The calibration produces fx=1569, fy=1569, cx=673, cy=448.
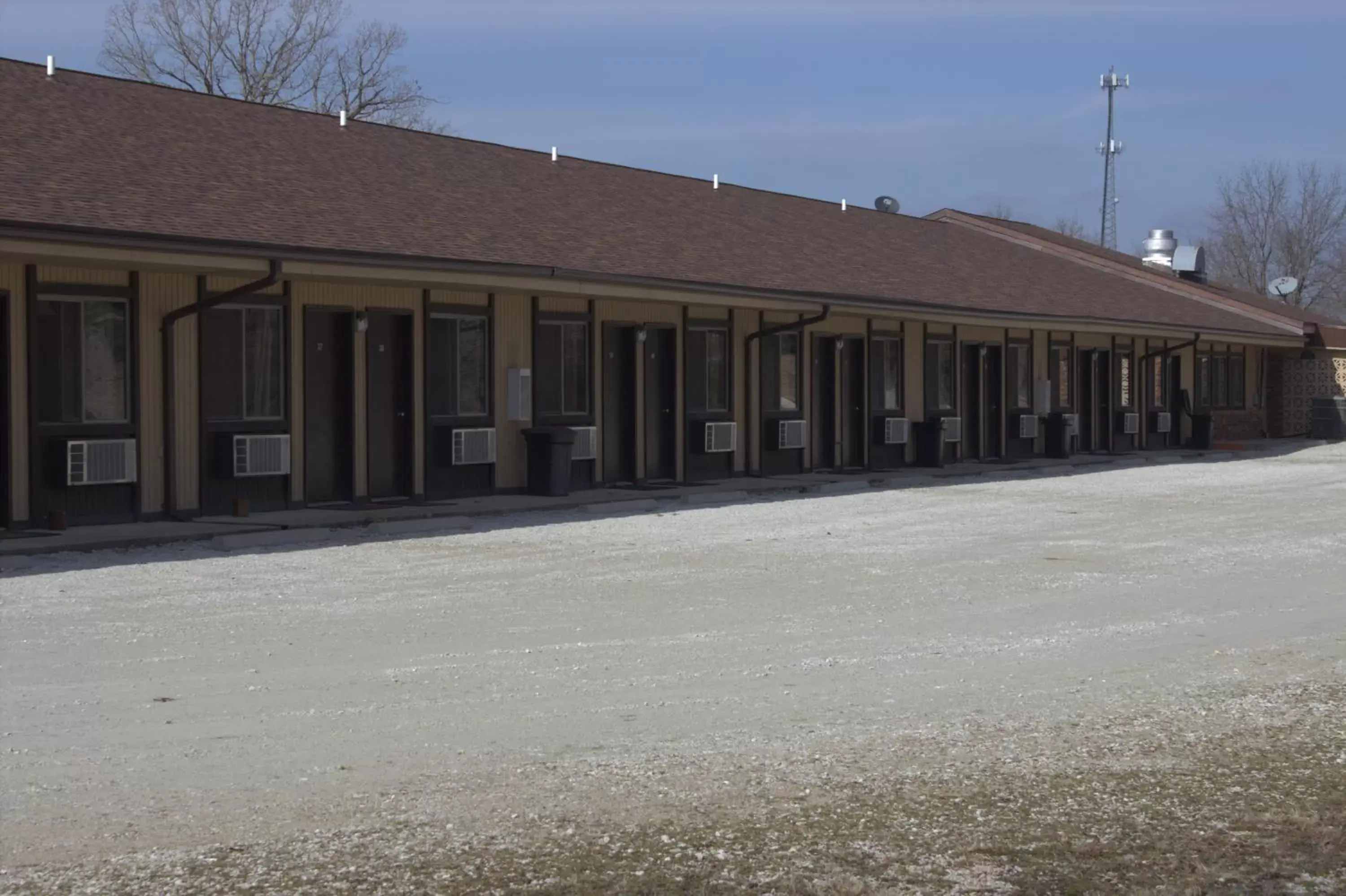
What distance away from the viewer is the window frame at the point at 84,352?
1480 cm

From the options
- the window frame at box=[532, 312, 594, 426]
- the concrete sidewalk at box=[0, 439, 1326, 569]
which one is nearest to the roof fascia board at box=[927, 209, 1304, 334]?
the concrete sidewalk at box=[0, 439, 1326, 569]

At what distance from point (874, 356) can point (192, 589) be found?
55.4 feet

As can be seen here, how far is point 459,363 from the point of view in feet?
63.8

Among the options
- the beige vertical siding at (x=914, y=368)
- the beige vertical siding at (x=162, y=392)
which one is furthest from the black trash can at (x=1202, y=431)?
the beige vertical siding at (x=162, y=392)

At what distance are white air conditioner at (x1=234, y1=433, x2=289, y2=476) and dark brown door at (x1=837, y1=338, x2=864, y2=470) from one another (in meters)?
11.5

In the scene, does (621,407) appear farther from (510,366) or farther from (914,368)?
(914,368)

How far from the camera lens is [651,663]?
874 cm

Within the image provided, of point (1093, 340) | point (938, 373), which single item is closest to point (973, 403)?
point (938, 373)

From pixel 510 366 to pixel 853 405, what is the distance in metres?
8.13

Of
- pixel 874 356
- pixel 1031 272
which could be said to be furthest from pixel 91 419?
pixel 1031 272

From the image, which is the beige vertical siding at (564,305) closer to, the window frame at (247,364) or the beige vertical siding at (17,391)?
the window frame at (247,364)

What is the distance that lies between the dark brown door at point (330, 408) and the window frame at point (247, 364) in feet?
1.30

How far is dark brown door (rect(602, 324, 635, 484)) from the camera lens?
2169 cm

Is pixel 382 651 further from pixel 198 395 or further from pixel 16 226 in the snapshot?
pixel 198 395
